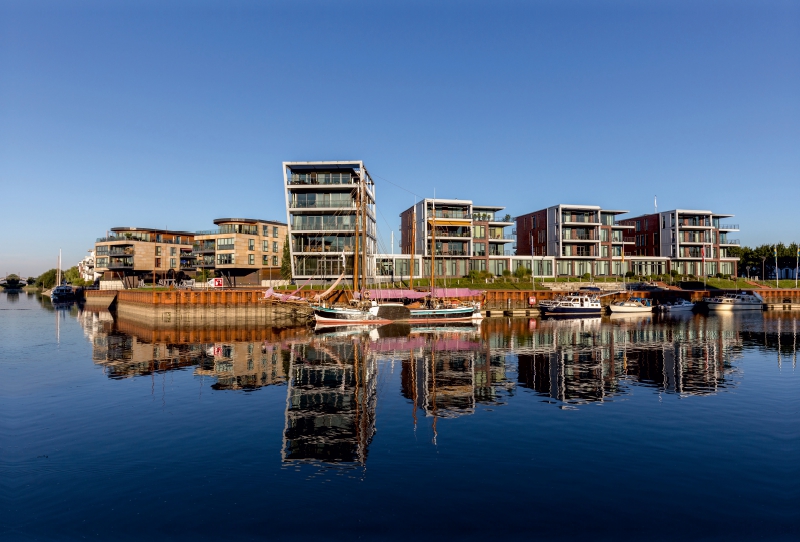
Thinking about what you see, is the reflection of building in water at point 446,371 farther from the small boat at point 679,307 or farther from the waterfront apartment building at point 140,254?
the waterfront apartment building at point 140,254

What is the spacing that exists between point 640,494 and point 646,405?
11.1 metres

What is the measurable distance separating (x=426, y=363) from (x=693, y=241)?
100972 millimetres

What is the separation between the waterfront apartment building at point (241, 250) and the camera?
103 metres

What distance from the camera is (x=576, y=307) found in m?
77.9

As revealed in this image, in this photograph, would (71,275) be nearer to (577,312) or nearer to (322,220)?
(322,220)

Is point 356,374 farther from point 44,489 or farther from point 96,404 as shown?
point 44,489

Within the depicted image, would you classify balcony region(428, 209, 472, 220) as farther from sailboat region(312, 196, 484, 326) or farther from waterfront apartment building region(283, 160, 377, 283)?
sailboat region(312, 196, 484, 326)

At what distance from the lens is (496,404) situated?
2494cm

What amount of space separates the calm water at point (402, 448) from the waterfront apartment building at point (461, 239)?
6109 cm

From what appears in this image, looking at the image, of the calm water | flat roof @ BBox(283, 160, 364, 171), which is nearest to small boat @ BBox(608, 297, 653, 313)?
the calm water

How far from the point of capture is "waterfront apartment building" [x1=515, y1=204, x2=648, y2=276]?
106 meters

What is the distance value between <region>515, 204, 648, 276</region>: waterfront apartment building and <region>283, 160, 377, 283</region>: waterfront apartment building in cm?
4209

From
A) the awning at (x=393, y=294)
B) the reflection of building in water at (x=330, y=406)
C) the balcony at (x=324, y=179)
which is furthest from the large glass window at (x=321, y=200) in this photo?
the reflection of building in water at (x=330, y=406)

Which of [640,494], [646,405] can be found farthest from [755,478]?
[646,405]
